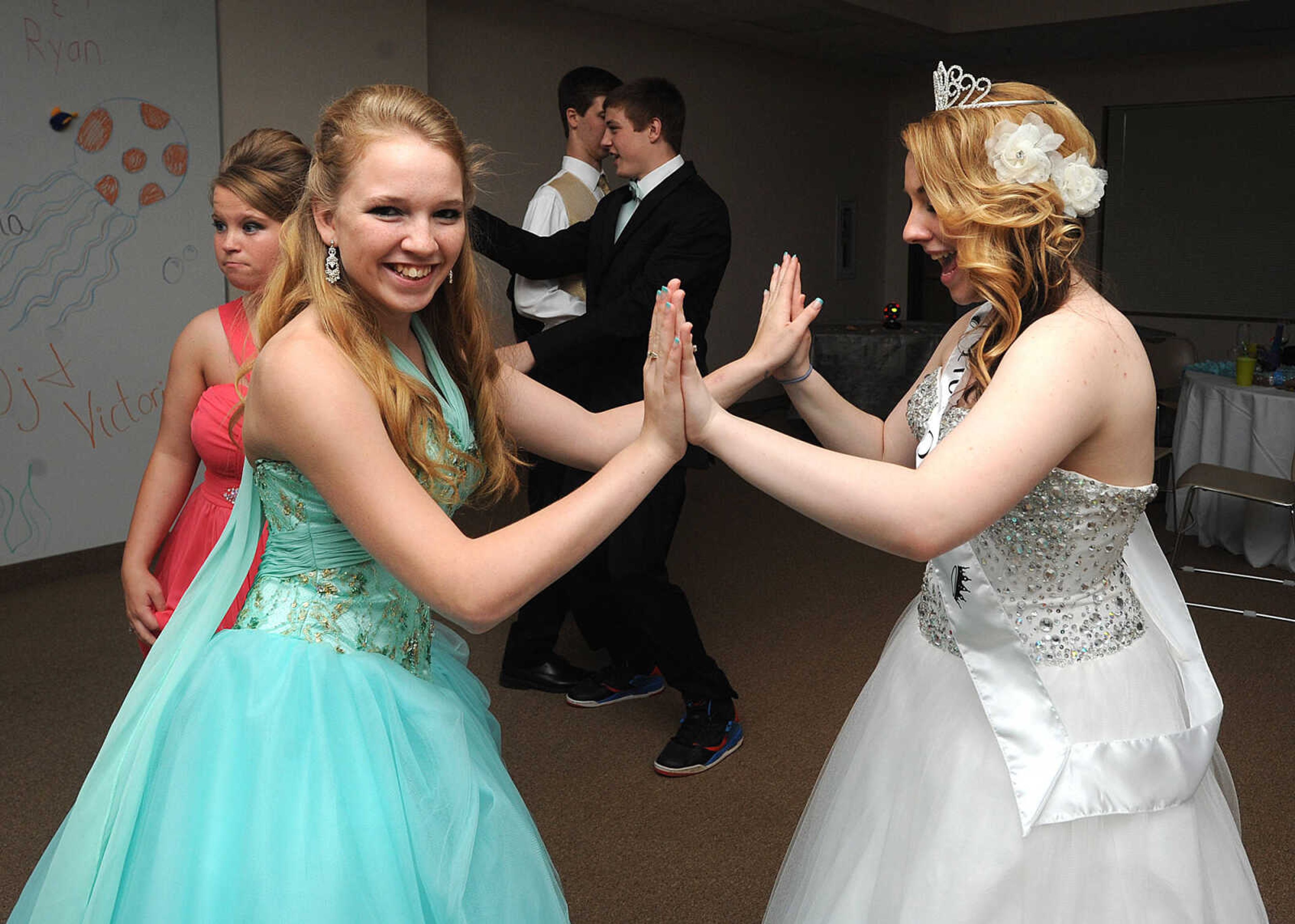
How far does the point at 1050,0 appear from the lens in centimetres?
780

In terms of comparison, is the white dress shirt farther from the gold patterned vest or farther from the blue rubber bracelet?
the blue rubber bracelet

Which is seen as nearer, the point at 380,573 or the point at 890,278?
the point at 380,573

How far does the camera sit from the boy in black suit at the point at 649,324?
315 centimetres

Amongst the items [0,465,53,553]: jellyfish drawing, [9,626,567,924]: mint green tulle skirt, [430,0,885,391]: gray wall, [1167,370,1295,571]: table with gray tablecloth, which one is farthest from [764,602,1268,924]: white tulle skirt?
[430,0,885,391]: gray wall

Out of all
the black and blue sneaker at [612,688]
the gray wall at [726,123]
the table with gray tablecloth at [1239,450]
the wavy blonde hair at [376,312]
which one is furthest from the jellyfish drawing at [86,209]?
the table with gray tablecloth at [1239,450]

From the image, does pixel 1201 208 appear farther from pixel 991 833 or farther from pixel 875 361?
pixel 991 833

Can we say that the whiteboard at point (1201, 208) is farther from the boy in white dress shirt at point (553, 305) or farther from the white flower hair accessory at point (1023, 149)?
the white flower hair accessory at point (1023, 149)

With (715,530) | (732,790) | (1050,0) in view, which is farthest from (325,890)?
(1050,0)

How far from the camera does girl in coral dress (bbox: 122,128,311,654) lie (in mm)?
2160

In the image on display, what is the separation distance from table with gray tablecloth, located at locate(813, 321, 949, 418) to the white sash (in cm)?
565

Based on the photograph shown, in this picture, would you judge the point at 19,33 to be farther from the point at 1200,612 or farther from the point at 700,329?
the point at 1200,612

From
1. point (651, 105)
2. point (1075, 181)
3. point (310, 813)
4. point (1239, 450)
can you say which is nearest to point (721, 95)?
point (1239, 450)

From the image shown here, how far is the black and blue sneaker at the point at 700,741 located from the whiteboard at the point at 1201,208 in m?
→ 6.65

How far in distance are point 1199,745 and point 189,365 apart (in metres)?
1.84
